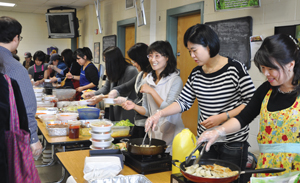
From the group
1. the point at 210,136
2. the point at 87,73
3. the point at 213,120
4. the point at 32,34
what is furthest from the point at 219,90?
the point at 32,34

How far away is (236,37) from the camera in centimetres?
352

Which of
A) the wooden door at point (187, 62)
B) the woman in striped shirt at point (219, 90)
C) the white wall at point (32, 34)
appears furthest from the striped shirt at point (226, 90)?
the white wall at point (32, 34)

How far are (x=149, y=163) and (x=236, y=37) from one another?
2373 mm

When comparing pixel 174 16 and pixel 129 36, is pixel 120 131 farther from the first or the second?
pixel 129 36

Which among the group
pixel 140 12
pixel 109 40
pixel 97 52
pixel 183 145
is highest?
pixel 140 12

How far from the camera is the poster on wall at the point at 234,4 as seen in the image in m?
3.22

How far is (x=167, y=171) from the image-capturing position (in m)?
1.77

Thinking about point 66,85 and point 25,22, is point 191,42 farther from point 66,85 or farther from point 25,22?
point 25,22

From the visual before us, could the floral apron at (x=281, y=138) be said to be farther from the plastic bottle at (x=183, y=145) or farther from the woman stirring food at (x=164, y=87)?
→ the woman stirring food at (x=164, y=87)

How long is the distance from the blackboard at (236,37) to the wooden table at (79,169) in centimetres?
216

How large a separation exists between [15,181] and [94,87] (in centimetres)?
326

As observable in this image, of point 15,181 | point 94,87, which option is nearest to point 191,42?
point 15,181

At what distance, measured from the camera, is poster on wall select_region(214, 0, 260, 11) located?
127 inches

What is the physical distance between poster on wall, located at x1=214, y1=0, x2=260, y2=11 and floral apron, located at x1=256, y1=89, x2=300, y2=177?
2082 mm
